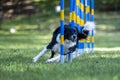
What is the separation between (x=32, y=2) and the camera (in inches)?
1704

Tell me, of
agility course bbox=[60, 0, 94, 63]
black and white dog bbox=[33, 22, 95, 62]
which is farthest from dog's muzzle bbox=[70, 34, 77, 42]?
agility course bbox=[60, 0, 94, 63]

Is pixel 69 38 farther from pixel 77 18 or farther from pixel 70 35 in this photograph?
pixel 77 18

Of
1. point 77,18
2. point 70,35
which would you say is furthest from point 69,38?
point 77,18

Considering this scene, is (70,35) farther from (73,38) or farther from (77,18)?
(77,18)

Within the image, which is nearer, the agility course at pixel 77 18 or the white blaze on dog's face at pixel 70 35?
the agility course at pixel 77 18

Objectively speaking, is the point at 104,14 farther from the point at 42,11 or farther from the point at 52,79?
the point at 52,79

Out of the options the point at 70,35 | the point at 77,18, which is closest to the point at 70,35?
the point at 70,35

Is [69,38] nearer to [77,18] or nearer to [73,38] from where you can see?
[73,38]

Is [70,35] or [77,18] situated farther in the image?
[77,18]

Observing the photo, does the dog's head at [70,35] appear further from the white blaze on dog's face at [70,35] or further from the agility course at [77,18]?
the agility course at [77,18]

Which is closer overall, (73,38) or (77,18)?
(73,38)

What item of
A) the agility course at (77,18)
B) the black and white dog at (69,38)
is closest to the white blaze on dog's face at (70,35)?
the black and white dog at (69,38)

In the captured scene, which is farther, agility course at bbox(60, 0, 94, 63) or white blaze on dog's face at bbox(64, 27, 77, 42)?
white blaze on dog's face at bbox(64, 27, 77, 42)

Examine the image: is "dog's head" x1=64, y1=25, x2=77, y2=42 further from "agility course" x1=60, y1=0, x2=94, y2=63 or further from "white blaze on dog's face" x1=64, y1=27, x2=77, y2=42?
Result: "agility course" x1=60, y1=0, x2=94, y2=63
